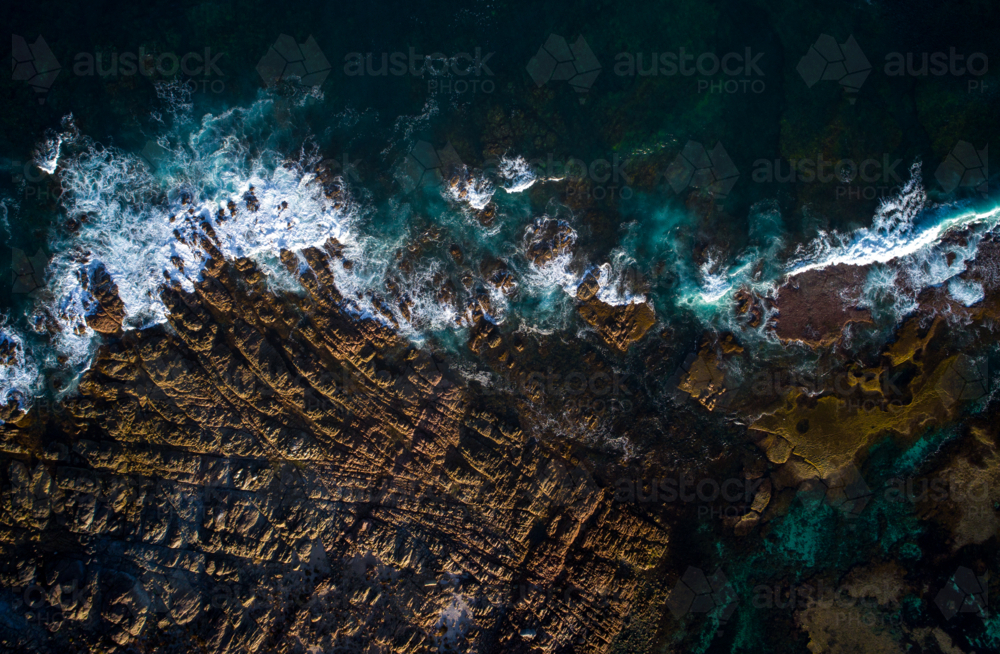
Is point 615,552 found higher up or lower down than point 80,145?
lower down

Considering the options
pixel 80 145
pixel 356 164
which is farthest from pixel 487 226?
pixel 80 145

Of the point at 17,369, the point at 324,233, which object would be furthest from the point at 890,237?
the point at 17,369

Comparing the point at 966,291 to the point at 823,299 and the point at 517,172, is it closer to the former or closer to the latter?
the point at 823,299

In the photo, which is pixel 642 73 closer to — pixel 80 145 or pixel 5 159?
pixel 80 145

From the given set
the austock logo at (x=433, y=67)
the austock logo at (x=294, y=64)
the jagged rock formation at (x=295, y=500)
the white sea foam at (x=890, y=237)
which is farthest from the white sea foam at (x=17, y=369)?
the white sea foam at (x=890, y=237)

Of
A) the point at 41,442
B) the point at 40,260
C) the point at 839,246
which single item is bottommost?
the point at 41,442

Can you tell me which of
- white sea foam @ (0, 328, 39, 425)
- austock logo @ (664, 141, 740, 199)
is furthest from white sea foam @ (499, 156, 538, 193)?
white sea foam @ (0, 328, 39, 425)

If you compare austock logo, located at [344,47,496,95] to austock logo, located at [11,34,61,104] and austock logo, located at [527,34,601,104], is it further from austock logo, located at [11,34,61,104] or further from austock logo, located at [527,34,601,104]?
austock logo, located at [11,34,61,104]
